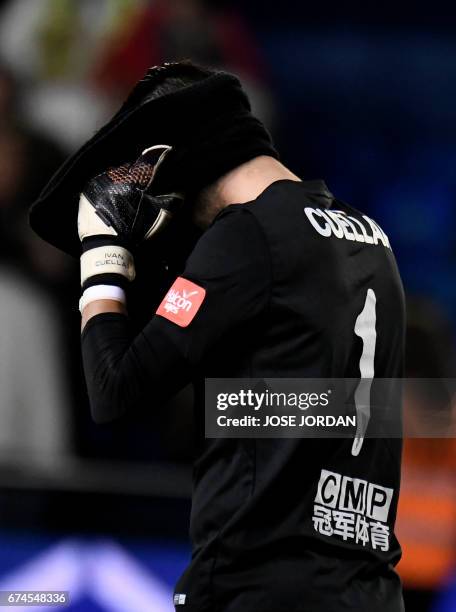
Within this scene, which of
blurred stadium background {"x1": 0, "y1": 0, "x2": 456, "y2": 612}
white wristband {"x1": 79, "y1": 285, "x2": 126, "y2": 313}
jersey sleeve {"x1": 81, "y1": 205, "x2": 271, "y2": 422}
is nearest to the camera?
jersey sleeve {"x1": 81, "y1": 205, "x2": 271, "y2": 422}

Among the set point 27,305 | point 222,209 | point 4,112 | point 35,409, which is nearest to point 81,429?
point 35,409

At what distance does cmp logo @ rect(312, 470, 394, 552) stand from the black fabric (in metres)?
0.55

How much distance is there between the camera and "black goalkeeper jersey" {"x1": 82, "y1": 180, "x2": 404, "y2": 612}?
165 centimetres

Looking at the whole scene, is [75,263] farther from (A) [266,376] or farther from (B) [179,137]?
(A) [266,376]

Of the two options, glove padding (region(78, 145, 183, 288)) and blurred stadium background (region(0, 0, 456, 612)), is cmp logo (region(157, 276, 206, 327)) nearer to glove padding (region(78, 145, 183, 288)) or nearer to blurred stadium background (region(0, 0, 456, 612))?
glove padding (region(78, 145, 183, 288))

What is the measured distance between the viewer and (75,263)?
4.25m

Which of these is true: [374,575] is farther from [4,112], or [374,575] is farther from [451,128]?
[451,128]

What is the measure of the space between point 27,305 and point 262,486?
2.63m

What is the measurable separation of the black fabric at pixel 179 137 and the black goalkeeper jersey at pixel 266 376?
4.9 inches

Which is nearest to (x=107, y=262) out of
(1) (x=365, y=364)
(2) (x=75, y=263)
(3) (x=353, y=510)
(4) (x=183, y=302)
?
(4) (x=183, y=302)

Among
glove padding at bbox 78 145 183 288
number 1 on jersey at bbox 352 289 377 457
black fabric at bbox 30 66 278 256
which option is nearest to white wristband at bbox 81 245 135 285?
glove padding at bbox 78 145 183 288

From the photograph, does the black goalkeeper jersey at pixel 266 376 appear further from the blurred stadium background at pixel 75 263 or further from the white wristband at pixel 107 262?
the blurred stadium background at pixel 75 263

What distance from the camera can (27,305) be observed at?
13.6 ft

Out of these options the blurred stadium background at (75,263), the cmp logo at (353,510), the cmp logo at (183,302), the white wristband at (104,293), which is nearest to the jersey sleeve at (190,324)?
the cmp logo at (183,302)
